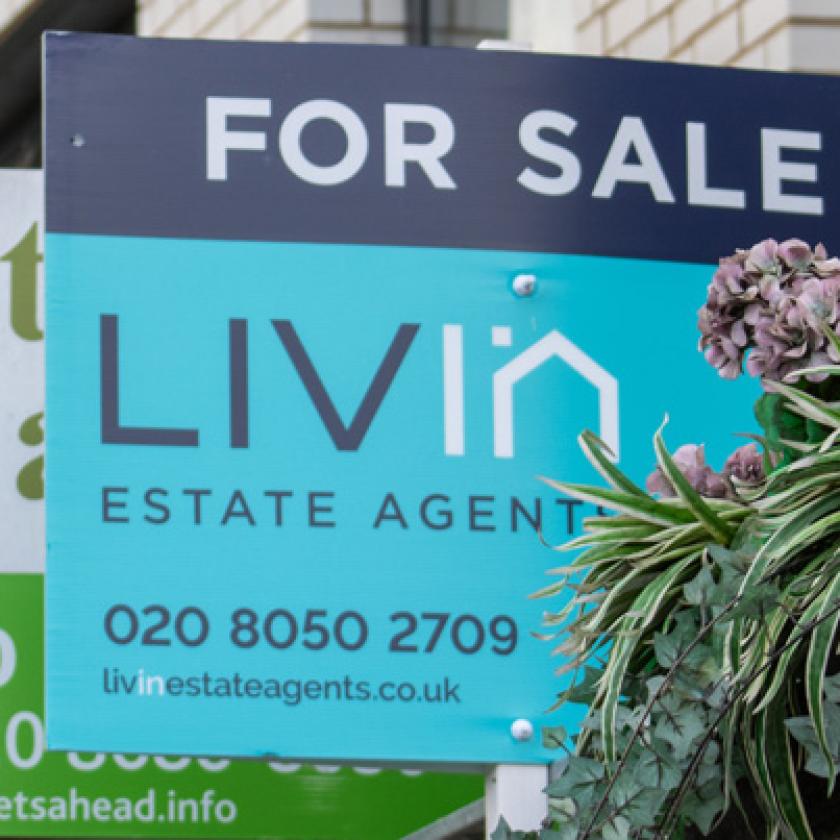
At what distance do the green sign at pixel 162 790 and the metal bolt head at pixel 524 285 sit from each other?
190 centimetres

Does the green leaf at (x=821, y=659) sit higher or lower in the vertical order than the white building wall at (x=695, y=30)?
lower

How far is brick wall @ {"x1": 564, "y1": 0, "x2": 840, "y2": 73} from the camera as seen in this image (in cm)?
689

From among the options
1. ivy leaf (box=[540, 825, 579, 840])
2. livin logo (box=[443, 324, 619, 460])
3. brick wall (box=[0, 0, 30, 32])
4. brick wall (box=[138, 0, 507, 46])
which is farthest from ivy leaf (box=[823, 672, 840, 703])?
brick wall (box=[0, 0, 30, 32])

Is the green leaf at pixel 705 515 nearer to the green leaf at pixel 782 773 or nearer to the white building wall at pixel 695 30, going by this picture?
the green leaf at pixel 782 773

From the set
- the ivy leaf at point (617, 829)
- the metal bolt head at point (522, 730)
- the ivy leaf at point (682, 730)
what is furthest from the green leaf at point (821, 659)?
the metal bolt head at point (522, 730)

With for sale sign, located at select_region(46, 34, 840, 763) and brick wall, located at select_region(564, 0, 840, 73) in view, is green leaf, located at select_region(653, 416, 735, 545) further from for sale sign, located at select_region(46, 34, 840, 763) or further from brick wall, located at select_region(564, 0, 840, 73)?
brick wall, located at select_region(564, 0, 840, 73)

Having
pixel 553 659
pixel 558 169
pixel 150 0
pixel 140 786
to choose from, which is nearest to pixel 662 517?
pixel 553 659

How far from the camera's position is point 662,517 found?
3469 millimetres

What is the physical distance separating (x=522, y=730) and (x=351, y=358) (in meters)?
0.87

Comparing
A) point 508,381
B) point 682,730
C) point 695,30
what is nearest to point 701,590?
point 682,730

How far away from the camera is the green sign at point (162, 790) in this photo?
6.18 m

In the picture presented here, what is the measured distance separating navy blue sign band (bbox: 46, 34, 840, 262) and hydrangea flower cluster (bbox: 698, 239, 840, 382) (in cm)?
134

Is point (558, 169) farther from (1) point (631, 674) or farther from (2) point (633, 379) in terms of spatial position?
(1) point (631, 674)

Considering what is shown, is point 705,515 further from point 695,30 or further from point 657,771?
point 695,30
